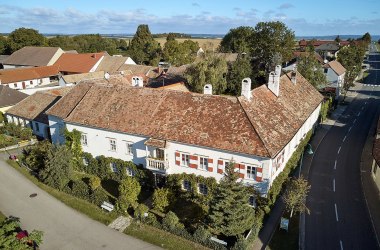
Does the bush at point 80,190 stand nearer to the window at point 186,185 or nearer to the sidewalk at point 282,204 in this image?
the window at point 186,185

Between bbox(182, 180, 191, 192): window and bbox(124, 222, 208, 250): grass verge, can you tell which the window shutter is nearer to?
bbox(182, 180, 191, 192): window

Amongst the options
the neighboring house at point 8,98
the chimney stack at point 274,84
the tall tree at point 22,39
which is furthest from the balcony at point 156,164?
the tall tree at point 22,39

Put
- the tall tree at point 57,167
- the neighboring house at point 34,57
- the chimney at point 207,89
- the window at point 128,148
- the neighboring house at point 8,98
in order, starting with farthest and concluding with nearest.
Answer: the neighboring house at point 34,57 < the neighboring house at point 8,98 < the chimney at point 207,89 < the window at point 128,148 < the tall tree at point 57,167

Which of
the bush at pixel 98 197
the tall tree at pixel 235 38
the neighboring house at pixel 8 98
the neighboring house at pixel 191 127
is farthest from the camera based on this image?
the tall tree at pixel 235 38

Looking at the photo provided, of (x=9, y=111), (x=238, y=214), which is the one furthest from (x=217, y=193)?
(x=9, y=111)

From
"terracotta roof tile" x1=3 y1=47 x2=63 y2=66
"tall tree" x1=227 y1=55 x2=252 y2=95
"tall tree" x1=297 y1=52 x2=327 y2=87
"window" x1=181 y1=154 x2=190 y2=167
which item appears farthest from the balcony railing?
"terracotta roof tile" x1=3 y1=47 x2=63 y2=66

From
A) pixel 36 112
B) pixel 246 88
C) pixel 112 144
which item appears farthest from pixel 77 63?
pixel 246 88
